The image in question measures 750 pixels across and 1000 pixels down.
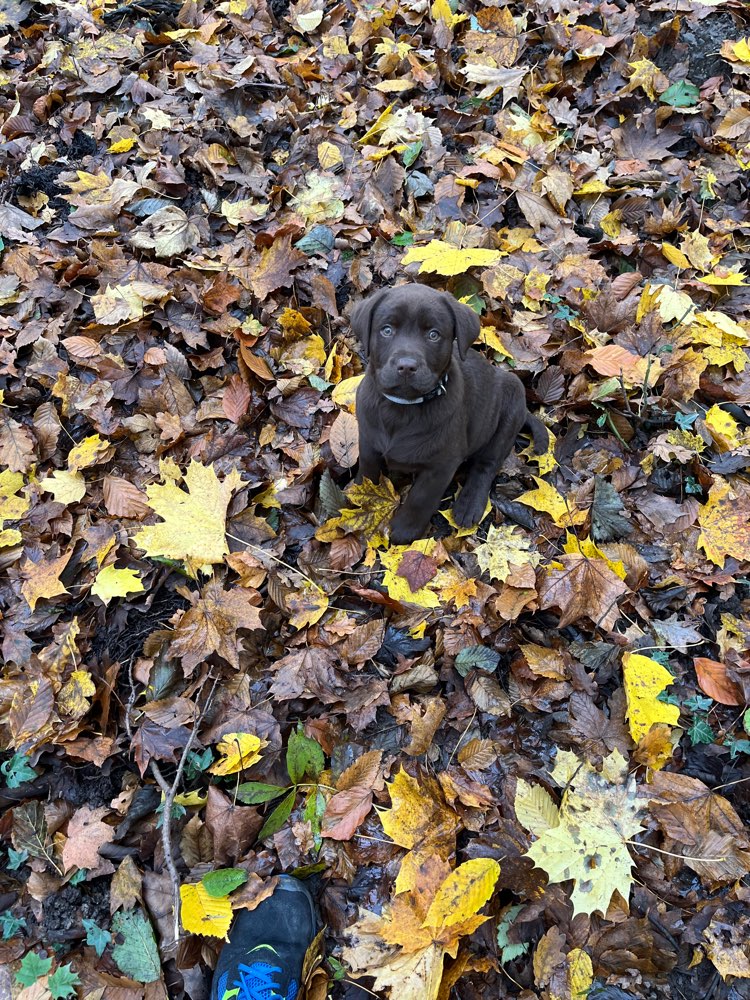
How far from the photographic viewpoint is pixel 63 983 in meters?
2.16

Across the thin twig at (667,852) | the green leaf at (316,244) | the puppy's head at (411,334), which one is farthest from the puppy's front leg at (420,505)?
the green leaf at (316,244)

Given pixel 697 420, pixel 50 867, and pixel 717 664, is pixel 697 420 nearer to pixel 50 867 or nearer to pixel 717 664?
pixel 717 664

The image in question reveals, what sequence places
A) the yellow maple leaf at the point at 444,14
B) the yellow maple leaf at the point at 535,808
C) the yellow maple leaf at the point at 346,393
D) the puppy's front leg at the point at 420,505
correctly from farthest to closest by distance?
1. the yellow maple leaf at the point at 444,14
2. the yellow maple leaf at the point at 346,393
3. the puppy's front leg at the point at 420,505
4. the yellow maple leaf at the point at 535,808

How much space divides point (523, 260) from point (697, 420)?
1397 millimetres

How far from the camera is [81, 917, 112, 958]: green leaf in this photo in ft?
7.35

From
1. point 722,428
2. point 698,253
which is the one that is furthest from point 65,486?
point 698,253

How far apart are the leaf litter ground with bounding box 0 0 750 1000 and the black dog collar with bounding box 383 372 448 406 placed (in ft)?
1.73

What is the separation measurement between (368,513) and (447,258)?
1.52 m

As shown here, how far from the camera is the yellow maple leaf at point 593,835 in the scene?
6.90ft

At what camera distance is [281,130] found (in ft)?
14.6

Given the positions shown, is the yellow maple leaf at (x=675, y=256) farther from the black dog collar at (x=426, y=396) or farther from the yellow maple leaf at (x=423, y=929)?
the yellow maple leaf at (x=423, y=929)

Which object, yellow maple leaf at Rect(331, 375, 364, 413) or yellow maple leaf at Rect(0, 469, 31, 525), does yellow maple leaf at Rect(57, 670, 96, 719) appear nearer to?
yellow maple leaf at Rect(0, 469, 31, 525)

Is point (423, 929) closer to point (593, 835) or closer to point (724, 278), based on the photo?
point (593, 835)

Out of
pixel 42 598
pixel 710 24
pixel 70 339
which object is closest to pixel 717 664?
pixel 42 598
